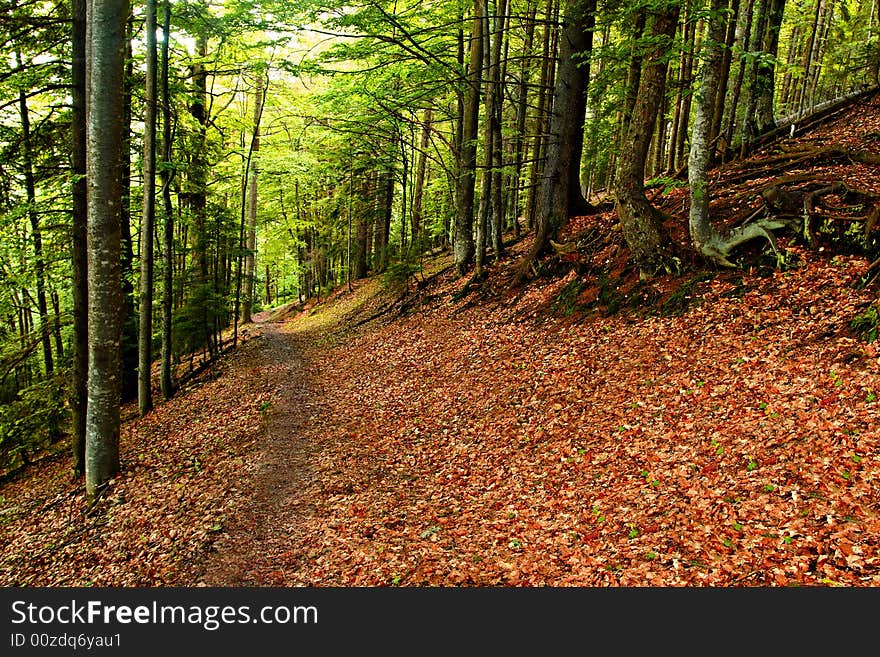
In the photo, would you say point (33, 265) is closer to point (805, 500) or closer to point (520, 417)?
point (520, 417)

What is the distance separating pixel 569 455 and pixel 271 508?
172 inches

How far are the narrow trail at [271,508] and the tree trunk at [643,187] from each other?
765 centimetres

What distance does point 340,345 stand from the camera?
55.9 feet

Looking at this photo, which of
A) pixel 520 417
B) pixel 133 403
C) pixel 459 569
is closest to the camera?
pixel 459 569

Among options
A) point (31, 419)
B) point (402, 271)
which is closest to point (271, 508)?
point (31, 419)

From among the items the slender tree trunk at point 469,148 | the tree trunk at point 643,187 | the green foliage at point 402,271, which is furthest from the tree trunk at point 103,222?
the green foliage at point 402,271

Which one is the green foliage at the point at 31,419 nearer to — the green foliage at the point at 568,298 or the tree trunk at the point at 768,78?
the green foliage at the point at 568,298

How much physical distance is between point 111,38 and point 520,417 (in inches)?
331

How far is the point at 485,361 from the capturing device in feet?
35.7

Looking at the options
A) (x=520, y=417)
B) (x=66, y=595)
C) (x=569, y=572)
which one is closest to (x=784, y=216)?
(x=520, y=417)

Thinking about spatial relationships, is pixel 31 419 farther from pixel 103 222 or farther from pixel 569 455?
pixel 569 455

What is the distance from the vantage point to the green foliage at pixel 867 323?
Answer: 6.14 m

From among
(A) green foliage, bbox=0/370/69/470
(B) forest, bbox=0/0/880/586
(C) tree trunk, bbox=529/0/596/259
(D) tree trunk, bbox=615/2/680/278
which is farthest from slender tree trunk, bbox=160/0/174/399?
(D) tree trunk, bbox=615/2/680/278

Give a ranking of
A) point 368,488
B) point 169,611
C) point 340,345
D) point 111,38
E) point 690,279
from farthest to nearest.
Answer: point 340,345 → point 690,279 → point 368,488 → point 111,38 → point 169,611
